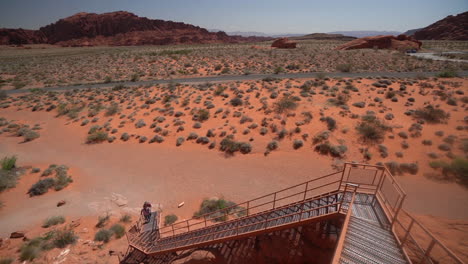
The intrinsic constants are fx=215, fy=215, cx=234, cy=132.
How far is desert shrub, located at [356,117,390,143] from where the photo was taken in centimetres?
1512

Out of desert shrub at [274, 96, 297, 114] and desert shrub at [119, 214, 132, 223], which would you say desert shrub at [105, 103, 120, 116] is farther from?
desert shrub at [274, 96, 297, 114]

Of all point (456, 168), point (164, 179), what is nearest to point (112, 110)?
point (164, 179)

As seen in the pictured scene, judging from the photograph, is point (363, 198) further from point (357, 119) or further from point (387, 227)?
point (357, 119)

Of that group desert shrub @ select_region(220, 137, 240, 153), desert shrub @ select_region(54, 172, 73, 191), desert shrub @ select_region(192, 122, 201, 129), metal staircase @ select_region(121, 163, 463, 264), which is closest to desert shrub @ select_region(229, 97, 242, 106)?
desert shrub @ select_region(192, 122, 201, 129)

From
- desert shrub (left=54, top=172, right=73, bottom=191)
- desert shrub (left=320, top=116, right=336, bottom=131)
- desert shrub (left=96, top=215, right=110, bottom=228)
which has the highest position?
desert shrub (left=320, top=116, right=336, bottom=131)

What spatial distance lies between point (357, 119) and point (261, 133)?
8049 mm

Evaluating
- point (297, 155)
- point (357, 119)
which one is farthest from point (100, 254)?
point (357, 119)

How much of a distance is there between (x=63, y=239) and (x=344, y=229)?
1059 centimetres

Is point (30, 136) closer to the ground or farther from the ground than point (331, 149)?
closer to the ground

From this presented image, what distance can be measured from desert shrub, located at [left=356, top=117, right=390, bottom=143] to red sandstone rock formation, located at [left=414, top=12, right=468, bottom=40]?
4555 inches

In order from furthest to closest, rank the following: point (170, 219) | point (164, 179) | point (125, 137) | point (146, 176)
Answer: point (125, 137)
point (146, 176)
point (164, 179)
point (170, 219)

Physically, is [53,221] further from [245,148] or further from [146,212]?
[245,148]

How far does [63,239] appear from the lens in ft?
29.1

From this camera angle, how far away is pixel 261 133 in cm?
1722
